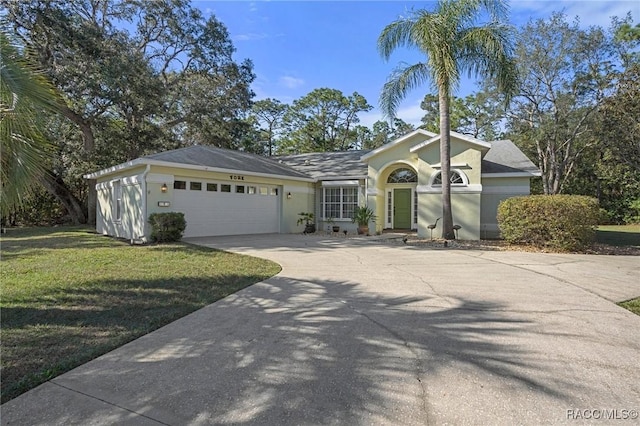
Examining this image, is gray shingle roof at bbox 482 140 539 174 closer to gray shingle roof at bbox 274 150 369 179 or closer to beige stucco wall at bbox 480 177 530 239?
beige stucco wall at bbox 480 177 530 239

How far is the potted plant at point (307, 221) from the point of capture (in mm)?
17281

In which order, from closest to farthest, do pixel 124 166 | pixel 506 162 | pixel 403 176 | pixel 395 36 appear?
pixel 124 166
pixel 395 36
pixel 506 162
pixel 403 176

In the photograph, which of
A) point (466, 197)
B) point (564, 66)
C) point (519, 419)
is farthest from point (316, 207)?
point (564, 66)

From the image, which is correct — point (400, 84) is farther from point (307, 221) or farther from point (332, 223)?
point (307, 221)

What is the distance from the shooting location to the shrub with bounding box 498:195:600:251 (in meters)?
10.2

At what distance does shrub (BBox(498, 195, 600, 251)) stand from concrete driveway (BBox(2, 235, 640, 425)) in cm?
454

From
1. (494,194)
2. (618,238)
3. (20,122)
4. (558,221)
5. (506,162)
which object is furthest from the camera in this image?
(506,162)

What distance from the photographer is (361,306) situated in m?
5.21

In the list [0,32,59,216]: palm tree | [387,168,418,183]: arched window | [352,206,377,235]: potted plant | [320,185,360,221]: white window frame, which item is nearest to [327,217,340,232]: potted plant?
[320,185,360,221]: white window frame

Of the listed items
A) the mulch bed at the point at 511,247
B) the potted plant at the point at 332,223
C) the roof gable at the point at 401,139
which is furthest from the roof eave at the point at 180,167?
the mulch bed at the point at 511,247

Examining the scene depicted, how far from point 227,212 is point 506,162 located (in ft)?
41.4

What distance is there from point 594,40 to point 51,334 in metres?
28.2

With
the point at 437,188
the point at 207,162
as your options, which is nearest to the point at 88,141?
the point at 207,162

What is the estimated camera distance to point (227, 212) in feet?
49.3
